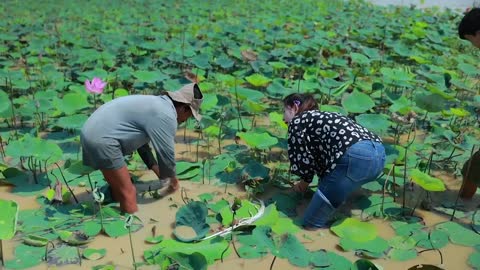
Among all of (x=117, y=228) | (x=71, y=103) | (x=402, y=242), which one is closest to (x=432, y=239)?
(x=402, y=242)

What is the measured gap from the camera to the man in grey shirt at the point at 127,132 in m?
2.70

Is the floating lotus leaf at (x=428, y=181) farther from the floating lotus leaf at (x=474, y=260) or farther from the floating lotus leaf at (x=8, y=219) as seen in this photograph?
the floating lotus leaf at (x=8, y=219)

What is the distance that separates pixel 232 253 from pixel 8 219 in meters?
1.06

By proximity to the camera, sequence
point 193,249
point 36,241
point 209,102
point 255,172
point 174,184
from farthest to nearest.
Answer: point 209,102, point 255,172, point 174,184, point 36,241, point 193,249

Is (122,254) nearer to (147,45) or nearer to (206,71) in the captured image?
(206,71)

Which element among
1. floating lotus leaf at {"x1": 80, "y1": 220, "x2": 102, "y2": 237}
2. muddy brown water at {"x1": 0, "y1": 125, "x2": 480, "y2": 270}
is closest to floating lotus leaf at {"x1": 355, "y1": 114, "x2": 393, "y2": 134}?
muddy brown water at {"x1": 0, "y1": 125, "x2": 480, "y2": 270}

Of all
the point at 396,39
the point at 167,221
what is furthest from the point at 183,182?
the point at 396,39

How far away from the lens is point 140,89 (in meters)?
4.94

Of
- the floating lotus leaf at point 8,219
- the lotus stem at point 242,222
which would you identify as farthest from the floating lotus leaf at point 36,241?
the lotus stem at point 242,222

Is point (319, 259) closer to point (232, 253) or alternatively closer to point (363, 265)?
point (363, 265)

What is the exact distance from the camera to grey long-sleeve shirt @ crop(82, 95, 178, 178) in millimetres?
2707

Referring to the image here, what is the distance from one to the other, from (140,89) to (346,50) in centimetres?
310

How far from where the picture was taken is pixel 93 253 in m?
2.42

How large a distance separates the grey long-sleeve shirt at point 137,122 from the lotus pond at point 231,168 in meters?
0.38
